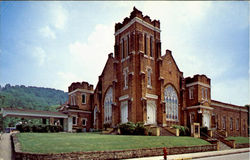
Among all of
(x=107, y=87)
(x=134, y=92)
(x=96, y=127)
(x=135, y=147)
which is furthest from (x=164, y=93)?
(x=135, y=147)

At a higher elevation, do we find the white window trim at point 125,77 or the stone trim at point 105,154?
the white window trim at point 125,77

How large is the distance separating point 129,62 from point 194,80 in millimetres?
14022

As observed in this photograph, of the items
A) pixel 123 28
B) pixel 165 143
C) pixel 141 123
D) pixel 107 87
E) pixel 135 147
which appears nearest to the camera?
pixel 135 147

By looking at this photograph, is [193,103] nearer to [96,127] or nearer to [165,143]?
[96,127]

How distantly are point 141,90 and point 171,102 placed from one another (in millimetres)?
8113

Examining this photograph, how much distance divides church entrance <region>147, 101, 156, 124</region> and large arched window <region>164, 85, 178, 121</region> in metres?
3.34

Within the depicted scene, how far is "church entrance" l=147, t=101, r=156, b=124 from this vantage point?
112 ft

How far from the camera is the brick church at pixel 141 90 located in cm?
3409

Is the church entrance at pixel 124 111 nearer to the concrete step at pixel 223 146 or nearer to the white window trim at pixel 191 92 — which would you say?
the concrete step at pixel 223 146

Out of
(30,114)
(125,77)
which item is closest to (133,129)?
(125,77)

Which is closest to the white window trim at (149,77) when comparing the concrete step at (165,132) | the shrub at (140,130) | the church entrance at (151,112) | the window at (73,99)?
the church entrance at (151,112)

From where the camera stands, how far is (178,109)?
1559 inches

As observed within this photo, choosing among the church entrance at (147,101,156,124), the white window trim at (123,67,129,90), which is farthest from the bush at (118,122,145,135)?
the white window trim at (123,67,129,90)

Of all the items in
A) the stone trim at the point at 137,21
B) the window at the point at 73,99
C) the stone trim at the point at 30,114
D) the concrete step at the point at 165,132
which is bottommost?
the concrete step at the point at 165,132
